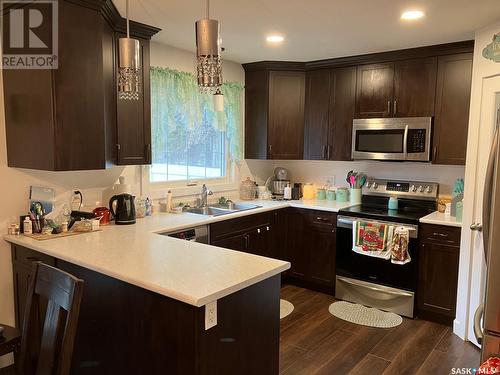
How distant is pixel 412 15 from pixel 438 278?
2.12 meters

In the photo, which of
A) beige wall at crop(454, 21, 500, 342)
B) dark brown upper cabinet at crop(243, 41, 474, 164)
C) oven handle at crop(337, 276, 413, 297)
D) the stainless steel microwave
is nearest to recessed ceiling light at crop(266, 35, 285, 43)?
dark brown upper cabinet at crop(243, 41, 474, 164)

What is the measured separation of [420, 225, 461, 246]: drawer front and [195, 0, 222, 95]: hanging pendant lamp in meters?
2.51

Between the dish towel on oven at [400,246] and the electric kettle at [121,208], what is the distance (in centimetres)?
225

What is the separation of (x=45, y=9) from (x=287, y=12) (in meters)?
1.53

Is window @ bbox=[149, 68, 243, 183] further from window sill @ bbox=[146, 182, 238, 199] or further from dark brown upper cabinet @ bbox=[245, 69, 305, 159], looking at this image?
dark brown upper cabinet @ bbox=[245, 69, 305, 159]

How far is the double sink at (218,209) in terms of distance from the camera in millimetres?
3846

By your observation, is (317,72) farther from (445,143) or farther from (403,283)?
(403,283)

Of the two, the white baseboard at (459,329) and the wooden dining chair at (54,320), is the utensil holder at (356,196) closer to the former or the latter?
the white baseboard at (459,329)

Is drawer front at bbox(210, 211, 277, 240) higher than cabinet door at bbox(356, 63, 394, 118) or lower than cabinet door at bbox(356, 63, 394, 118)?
lower

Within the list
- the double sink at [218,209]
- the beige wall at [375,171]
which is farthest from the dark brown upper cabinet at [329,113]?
the double sink at [218,209]

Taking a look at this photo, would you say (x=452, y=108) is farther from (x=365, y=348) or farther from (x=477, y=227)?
(x=365, y=348)

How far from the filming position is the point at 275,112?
4480 millimetres

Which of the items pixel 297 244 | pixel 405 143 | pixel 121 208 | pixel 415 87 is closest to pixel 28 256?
pixel 121 208

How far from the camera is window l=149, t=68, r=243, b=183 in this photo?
3.70 metres
